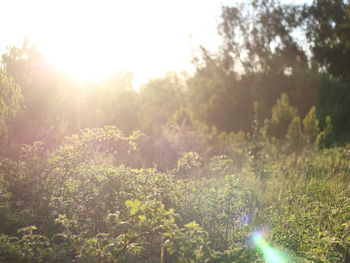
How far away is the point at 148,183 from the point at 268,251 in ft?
4.88

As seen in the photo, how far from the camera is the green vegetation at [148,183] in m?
3.44

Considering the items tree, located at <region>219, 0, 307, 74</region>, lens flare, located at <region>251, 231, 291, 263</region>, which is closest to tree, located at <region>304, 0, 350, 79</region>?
tree, located at <region>219, 0, 307, 74</region>

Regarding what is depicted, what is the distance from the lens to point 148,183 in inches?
179

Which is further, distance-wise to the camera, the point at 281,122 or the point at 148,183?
the point at 281,122

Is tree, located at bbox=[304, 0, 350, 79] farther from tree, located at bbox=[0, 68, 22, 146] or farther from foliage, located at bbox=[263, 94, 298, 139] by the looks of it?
tree, located at bbox=[0, 68, 22, 146]

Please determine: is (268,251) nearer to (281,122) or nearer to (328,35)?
(281,122)

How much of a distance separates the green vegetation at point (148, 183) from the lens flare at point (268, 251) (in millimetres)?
16

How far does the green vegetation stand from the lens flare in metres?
0.02

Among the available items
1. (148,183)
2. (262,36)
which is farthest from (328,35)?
(148,183)

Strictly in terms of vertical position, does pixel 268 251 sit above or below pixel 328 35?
below

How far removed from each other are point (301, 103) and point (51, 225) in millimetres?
18582

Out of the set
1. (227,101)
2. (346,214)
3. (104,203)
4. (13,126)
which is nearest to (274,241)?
(346,214)

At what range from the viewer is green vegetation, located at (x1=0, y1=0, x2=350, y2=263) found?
344 centimetres

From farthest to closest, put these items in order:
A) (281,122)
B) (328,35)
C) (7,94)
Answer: (328,35), (281,122), (7,94)
